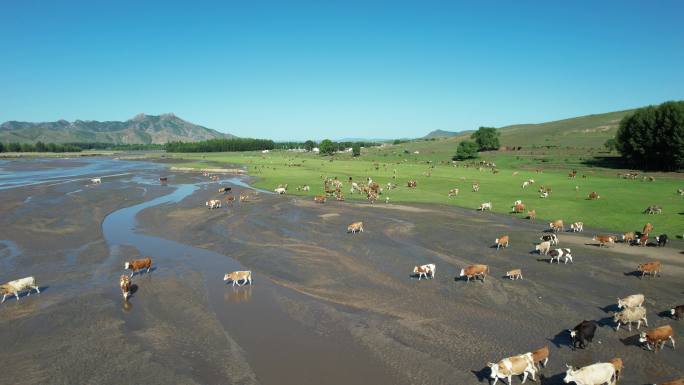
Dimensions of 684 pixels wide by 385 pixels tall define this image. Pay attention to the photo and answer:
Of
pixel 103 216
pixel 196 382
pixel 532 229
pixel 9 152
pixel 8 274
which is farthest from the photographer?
pixel 9 152

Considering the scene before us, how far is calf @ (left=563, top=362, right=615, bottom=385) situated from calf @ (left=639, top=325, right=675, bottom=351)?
9.37 feet

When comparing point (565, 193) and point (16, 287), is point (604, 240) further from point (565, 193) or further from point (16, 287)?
point (16, 287)

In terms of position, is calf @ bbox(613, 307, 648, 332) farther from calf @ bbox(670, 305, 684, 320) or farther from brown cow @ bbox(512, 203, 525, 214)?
brown cow @ bbox(512, 203, 525, 214)

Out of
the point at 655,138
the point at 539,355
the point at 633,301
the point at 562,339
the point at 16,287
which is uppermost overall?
the point at 655,138

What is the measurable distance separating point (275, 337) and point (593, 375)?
30.3 feet

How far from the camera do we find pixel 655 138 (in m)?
60.8

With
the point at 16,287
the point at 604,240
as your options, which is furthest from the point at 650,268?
the point at 16,287

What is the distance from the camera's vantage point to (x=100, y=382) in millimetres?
11133

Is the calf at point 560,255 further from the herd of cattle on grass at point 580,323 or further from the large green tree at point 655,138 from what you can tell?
the large green tree at point 655,138

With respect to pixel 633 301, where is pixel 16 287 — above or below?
below

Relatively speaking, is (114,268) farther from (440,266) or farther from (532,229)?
(532,229)

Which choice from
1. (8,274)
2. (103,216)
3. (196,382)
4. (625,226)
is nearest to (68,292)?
(8,274)

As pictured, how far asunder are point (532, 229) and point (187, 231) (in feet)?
80.8

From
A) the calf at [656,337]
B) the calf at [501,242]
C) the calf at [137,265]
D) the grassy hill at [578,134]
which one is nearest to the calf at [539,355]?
the calf at [656,337]
